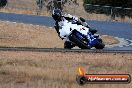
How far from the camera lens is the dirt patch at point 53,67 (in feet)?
41.8

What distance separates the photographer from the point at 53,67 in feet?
51.7

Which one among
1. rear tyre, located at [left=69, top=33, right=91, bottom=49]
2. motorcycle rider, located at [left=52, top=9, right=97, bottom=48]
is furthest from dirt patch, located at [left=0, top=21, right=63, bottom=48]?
motorcycle rider, located at [left=52, top=9, right=97, bottom=48]

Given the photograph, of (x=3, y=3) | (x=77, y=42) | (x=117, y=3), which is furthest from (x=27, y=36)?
(x=3, y=3)

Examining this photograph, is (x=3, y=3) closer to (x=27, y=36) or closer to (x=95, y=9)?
(x=95, y=9)

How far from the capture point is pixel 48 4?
177 feet

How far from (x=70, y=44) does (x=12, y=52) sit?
10.7 ft

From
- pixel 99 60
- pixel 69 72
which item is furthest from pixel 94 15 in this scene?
pixel 69 72

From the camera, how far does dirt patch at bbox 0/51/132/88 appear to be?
12.7 meters

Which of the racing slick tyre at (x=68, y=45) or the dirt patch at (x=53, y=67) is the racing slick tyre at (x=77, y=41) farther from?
the dirt patch at (x=53, y=67)

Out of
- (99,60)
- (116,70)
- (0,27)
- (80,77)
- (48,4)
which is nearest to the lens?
(80,77)

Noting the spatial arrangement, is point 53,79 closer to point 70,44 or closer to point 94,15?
point 70,44

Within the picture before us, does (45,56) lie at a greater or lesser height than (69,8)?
greater

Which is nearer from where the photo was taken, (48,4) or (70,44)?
(70,44)

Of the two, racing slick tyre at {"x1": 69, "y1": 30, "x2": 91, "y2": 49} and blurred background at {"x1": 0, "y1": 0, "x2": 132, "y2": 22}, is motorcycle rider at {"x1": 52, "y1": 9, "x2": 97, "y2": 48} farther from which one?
blurred background at {"x1": 0, "y1": 0, "x2": 132, "y2": 22}
